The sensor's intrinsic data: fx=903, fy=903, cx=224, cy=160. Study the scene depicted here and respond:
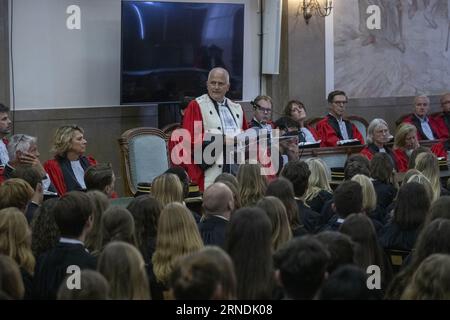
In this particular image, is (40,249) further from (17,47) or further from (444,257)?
(17,47)

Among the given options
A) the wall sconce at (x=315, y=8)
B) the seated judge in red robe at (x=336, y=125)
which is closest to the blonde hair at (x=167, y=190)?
the seated judge in red robe at (x=336, y=125)

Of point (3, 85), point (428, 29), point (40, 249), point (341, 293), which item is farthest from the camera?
point (428, 29)

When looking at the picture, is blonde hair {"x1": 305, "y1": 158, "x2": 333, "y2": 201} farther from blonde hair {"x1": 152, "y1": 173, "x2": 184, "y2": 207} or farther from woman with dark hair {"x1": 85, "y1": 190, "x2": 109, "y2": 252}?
woman with dark hair {"x1": 85, "y1": 190, "x2": 109, "y2": 252}

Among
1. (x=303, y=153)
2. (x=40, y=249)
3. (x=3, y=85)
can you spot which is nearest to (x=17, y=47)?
(x=3, y=85)

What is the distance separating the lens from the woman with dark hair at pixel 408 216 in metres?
5.68

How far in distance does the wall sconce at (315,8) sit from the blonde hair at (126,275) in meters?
8.84

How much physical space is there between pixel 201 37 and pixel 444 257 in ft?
26.5

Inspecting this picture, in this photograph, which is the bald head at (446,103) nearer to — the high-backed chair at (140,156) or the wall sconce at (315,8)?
the wall sconce at (315,8)

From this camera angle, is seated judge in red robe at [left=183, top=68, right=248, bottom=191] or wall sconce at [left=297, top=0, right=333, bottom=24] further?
wall sconce at [left=297, top=0, right=333, bottom=24]

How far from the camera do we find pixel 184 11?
11.2m

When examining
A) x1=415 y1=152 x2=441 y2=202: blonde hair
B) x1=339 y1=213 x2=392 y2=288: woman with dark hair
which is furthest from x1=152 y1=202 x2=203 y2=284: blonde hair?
x1=415 y1=152 x2=441 y2=202: blonde hair

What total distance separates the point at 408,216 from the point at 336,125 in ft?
20.0

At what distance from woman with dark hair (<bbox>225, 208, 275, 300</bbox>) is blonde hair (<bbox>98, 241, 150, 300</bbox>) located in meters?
0.49

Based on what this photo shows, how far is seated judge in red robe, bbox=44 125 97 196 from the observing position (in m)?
8.28
